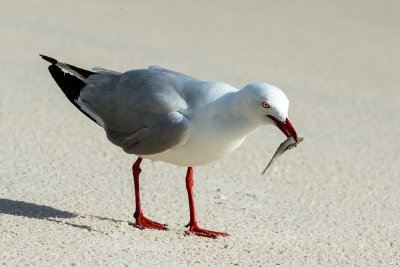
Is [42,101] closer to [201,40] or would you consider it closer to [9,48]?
[9,48]

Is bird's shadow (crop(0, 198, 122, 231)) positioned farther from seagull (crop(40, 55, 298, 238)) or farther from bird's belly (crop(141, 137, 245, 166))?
bird's belly (crop(141, 137, 245, 166))

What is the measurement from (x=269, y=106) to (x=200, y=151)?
54cm

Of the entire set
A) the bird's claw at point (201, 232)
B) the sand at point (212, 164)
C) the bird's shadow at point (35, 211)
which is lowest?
the bird's shadow at point (35, 211)

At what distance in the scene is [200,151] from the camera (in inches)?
173

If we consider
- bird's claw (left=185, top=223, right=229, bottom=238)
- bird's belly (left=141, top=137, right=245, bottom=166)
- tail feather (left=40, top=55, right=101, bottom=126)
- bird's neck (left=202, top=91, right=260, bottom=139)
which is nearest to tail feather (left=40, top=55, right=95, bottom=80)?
tail feather (left=40, top=55, right=101, bottom=126)

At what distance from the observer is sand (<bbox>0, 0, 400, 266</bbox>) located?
179 inches

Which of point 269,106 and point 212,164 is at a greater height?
point 269,106

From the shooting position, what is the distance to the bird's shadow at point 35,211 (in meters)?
4.70

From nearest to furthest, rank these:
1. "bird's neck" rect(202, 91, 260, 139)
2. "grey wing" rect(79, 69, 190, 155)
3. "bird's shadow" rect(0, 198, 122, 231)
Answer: "bird's neck" rect(202, 91, 260, 139) → "grey wing" rect(79, 69, 190, 155) → "bird's shadow" rect(0, 198, 122, 231)

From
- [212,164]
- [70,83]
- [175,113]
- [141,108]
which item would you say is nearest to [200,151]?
[175,113]

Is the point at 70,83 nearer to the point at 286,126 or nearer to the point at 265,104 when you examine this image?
the point at 265,104

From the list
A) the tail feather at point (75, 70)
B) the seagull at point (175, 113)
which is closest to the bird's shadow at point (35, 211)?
the seagull at point (175, 113)

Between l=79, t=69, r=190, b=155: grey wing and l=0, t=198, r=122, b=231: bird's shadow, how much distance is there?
60cm

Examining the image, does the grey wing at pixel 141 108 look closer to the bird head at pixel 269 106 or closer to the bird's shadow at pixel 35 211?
the bird head at pixel 269 106
